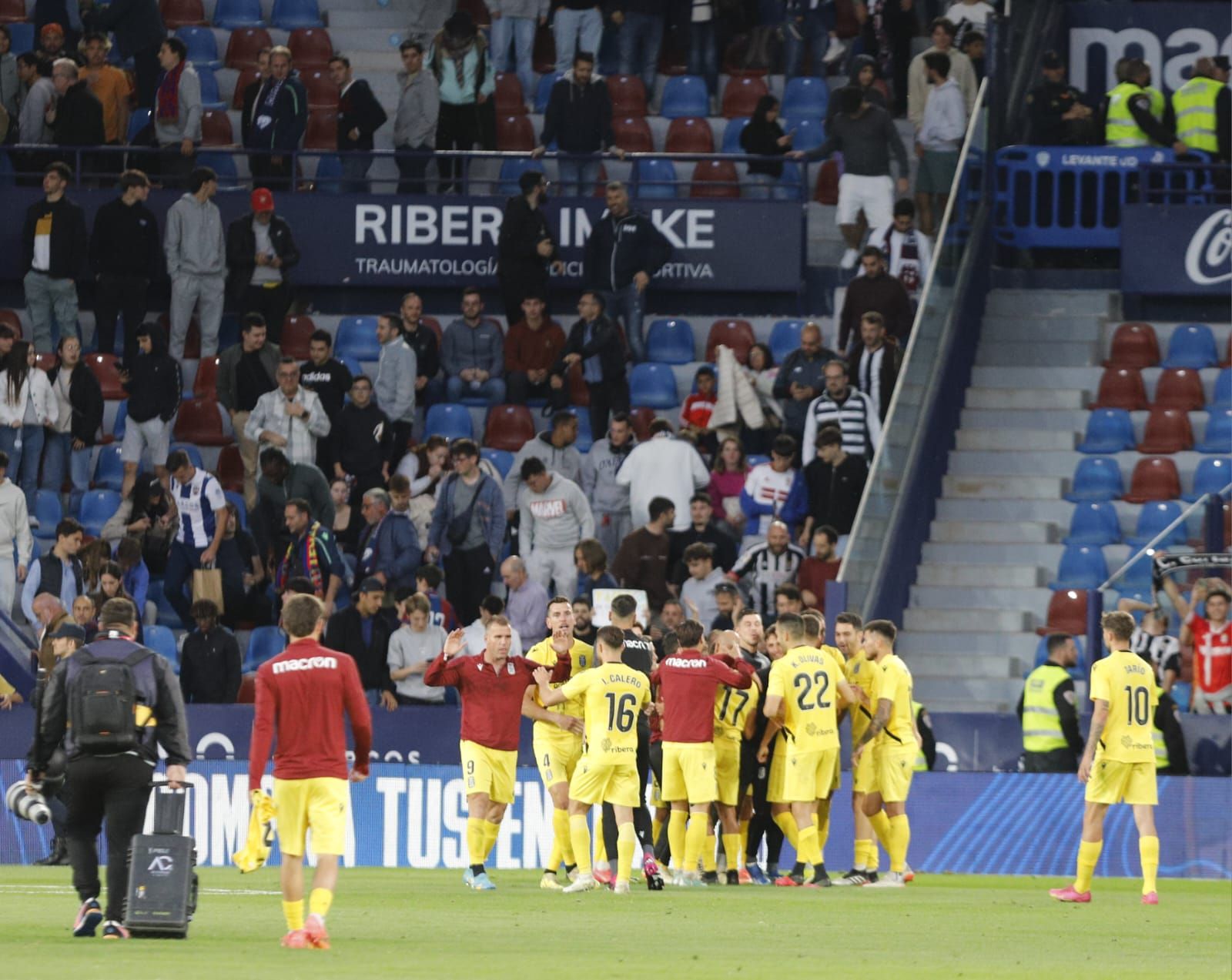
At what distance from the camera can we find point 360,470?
942 inches

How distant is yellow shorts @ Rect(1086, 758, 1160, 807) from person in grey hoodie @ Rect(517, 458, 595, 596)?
6.31 metres

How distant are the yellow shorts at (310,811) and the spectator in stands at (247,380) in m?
12.2

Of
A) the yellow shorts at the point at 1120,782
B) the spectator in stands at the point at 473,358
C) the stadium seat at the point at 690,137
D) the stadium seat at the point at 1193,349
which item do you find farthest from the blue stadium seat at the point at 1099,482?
the yellow shorts at the point at 1120,782

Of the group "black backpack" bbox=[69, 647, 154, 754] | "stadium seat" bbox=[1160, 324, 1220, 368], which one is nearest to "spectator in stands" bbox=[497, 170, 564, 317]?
"stadium seat" bbox=[1160, 324, 1220, 368]

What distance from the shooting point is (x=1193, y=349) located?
26125mm

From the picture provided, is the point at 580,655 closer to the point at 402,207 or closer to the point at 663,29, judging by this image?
the point at 402,207

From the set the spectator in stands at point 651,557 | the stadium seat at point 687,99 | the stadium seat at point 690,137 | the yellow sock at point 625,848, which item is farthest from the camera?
the stadium seat at point 687,99

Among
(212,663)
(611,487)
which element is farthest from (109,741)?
(611,487)

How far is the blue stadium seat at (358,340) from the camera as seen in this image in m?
26.6

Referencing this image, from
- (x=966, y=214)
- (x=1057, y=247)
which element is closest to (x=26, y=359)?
(x=966, y=214)

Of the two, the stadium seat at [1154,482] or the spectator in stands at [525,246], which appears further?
the spectator in stands at [525,246]

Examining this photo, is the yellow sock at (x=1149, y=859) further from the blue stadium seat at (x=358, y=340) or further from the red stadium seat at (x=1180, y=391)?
the blue stadium seat at (x=358, y=340)

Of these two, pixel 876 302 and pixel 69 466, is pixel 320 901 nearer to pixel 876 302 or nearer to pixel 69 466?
pixel 69 466

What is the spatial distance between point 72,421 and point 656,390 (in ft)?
19.3
